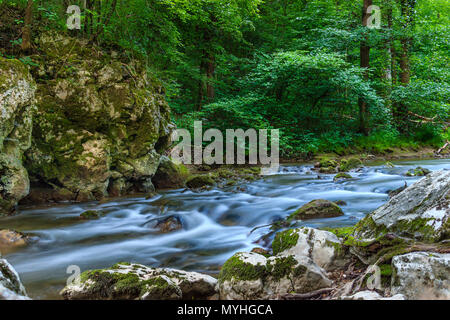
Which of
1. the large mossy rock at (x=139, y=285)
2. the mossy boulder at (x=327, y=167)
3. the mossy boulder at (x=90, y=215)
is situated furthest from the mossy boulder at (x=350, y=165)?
the large mossy rock at (x=139, y=285)

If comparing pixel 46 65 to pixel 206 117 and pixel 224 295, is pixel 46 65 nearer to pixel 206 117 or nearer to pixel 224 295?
pixel 224 295

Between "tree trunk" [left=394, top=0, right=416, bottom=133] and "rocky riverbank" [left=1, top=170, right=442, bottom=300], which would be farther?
"tree trunk" [left=394, top=0, right=416, bottom=133]

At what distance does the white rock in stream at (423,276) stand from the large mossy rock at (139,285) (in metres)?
1.45

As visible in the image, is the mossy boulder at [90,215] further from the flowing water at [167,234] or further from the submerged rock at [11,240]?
the submerged rock at [11,240]

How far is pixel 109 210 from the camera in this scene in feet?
20.4

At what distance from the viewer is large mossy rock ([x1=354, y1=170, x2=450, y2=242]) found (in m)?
2.38

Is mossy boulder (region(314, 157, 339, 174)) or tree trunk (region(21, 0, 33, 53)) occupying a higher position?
tree trunk (region(21, 0, 33, 53))

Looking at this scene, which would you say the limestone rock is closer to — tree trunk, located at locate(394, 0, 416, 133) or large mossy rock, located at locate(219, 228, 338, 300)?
large mossy rock, located at locate(219, 228, 338, 300)

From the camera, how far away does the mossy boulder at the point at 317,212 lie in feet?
15.9

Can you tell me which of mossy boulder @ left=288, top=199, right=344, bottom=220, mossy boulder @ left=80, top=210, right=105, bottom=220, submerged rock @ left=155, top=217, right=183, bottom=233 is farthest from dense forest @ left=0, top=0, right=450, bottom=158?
mossy boulder @ left=288, top=199, right=344, bottom=220

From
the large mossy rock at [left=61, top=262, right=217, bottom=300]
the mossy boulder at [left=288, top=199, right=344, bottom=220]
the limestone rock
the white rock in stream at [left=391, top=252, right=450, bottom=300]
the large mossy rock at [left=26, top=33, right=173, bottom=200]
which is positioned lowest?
the large mossy rock at [left=61, top=262, right=217, bottom=300]

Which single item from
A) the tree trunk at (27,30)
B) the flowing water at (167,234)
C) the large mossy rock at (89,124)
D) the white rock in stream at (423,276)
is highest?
the tree trunk at (27,30)

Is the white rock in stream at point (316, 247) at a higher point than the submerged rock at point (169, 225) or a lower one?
higher

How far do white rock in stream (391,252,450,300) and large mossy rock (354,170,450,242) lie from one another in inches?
14.3
